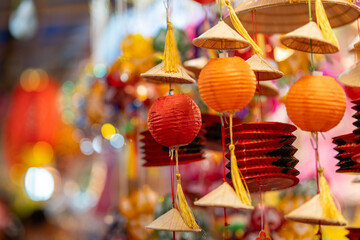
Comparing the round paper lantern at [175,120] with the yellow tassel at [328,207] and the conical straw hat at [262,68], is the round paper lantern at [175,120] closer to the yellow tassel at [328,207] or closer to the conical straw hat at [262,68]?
the conical straw hat at [262,68]

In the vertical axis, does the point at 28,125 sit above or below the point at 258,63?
above

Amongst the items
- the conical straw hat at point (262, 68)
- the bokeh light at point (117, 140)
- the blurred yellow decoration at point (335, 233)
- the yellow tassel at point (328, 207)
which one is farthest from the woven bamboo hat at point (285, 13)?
the bokeh light at point (117, 140)

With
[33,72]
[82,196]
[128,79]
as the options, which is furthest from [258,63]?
[33,72]

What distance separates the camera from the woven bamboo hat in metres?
1.14

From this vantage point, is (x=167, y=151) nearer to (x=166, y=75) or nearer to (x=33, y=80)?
(x=166, y=75)

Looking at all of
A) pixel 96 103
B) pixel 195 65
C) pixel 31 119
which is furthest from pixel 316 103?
pixel 31 119

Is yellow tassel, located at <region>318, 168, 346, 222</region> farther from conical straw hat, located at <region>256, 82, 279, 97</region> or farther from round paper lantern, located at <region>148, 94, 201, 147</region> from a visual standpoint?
conical straw hat, located at <region>256, 82, 279, 97</region>

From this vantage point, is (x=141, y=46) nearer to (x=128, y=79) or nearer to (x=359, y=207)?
(x=128, y=79)

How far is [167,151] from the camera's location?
4.26 feet

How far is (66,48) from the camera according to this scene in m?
4.80

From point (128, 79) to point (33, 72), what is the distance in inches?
119

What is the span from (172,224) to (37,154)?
11.4 feet

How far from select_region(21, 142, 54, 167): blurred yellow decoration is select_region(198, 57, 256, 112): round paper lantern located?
2837 mm

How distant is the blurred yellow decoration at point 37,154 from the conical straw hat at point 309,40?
9.52 ft
